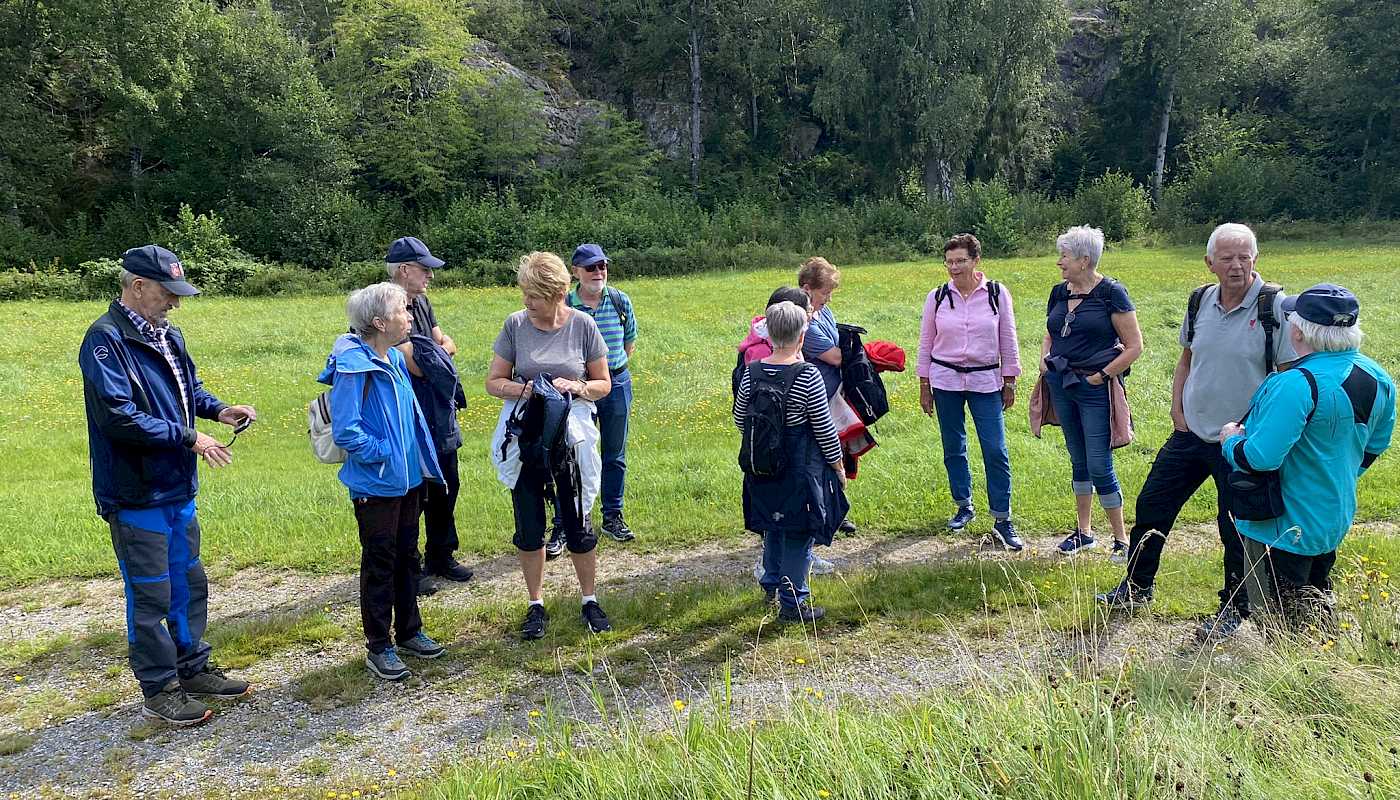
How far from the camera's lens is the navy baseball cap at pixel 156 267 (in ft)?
14.1

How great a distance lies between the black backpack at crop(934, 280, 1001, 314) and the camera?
655cm

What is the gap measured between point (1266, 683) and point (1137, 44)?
169 ft

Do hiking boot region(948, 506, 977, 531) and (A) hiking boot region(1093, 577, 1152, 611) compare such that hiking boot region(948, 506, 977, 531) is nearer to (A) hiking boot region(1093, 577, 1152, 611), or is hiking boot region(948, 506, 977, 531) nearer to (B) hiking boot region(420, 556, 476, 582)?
(A) hiking boot region(1093, 577, 1152, 611)

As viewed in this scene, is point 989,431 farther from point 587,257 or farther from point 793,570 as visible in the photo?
point 587,257

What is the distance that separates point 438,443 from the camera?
6.02 metres

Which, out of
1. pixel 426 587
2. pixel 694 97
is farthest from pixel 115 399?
pixel 694 97

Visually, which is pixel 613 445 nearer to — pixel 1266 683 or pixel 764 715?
pixel 764 715

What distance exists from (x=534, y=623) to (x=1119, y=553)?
13.0 ft

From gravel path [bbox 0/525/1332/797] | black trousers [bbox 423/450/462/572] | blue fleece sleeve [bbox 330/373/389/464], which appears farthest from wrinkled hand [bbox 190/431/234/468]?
black trousers [bbox 423/450/462/572]

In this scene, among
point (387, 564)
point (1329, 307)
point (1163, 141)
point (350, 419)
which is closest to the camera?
point (1329, 307)

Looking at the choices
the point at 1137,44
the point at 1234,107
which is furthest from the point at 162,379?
the point at 1234,107

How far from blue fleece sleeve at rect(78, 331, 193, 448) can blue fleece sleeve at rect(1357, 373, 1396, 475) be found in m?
5.56

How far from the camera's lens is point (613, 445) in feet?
23.6

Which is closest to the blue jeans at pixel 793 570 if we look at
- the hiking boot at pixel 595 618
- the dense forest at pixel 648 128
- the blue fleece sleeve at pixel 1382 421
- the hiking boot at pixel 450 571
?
the hiking boot at pixel 595 618
